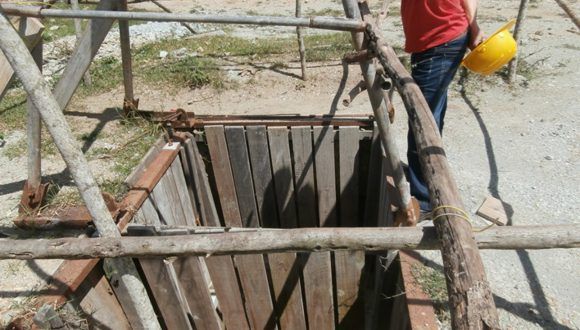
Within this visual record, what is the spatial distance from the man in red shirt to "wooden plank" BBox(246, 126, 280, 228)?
1.33 m

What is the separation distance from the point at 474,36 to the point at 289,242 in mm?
2240

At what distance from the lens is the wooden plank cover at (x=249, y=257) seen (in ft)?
10.2

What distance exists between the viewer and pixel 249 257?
303 centimetres

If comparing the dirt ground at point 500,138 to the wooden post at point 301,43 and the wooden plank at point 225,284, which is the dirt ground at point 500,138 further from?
the wooden plank at point 225,284

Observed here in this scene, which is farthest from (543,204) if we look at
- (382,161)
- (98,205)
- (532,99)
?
(98,205)

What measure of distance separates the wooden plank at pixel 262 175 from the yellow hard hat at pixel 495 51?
1.79 m

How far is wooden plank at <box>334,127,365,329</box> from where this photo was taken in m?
3.06

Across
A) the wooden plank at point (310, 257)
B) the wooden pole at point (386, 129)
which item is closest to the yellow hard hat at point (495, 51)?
the wooden pole at point (386, 129)

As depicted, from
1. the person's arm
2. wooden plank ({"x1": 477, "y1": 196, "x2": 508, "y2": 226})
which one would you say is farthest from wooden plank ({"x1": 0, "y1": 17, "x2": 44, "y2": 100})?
wooden plank ({"x1": 477, "y1": 196, "x2": 508, "y2": 226})

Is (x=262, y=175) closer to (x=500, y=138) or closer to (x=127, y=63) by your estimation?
(x=127, y=63)

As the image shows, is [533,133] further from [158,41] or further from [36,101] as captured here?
[158,41]

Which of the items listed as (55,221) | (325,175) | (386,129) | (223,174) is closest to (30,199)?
(55,221)

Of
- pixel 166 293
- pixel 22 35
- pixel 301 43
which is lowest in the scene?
pixel 166 293

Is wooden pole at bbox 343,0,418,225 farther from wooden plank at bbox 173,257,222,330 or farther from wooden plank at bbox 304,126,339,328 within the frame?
wooden plank at bbox 173,257,222,330
